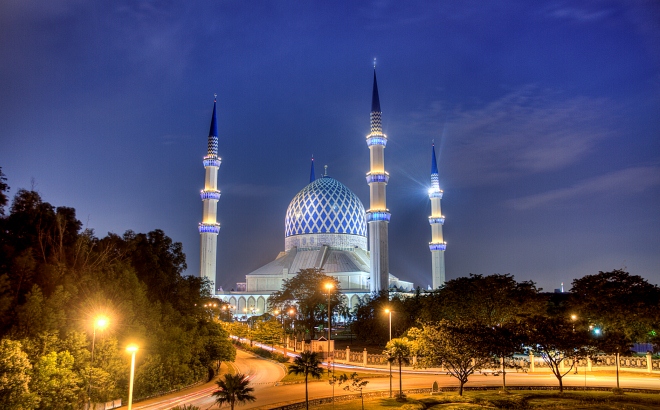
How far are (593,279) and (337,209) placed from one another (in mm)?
48877

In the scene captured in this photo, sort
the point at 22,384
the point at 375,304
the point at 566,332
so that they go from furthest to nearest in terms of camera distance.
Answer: the point at 375,304 < the point at 566,332 < the point at 22,384

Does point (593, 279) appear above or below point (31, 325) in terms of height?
above

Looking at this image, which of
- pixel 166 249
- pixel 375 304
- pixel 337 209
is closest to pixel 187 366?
pixel 166 249

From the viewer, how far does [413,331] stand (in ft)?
105

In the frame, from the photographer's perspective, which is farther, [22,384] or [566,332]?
[566,332]

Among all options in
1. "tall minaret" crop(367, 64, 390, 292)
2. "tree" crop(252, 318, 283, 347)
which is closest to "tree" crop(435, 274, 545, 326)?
"tree" crop(252, 318, 283, 347)

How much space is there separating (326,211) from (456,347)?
194 ft

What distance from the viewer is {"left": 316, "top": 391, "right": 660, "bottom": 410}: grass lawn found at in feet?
77.3

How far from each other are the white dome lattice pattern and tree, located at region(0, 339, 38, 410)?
64960 millimetres

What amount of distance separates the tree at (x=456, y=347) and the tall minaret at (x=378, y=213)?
111ft

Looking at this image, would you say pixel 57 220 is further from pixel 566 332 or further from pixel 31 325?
pixel 566 332

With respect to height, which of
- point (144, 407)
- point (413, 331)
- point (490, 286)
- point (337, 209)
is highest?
point (337, 209)

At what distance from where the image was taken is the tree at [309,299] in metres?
56.2

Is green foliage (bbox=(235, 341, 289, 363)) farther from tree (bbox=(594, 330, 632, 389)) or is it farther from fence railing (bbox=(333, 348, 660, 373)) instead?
tree (bbox=(594, 330, 632, 389))
